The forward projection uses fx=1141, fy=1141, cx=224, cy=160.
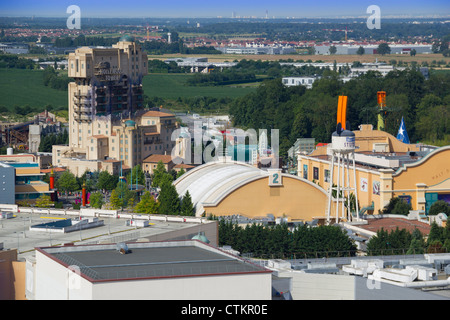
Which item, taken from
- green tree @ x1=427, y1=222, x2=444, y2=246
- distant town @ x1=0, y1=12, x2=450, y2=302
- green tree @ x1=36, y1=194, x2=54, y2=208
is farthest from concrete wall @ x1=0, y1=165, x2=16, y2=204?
green tree @ x1=427, y1=222, x2=444, y2=246

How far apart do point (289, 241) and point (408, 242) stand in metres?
4.17

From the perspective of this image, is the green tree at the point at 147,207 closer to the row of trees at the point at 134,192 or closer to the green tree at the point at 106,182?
the row of trees at the point at 134,192

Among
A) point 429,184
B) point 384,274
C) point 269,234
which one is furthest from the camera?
point 429,184

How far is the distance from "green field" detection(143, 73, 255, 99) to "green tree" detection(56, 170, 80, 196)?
65900 millimetres

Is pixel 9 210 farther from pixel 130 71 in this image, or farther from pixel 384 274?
pixel 130 71

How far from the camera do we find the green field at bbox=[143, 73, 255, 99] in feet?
446

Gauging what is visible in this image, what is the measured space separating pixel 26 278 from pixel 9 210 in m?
11.7

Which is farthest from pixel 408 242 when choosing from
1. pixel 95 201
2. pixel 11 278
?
pixel 95 201

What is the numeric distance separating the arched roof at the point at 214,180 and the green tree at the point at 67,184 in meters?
12.5

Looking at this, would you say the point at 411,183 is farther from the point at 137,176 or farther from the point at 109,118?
the point at 109,118
